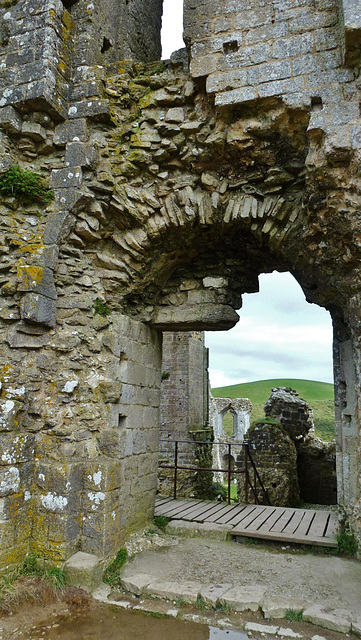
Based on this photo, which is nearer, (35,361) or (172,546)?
(35,361)

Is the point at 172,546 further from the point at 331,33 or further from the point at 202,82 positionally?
the point at 331,33

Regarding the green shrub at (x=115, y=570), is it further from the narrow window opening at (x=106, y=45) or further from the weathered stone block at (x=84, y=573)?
the narrow window opening at (x=106, y=45)

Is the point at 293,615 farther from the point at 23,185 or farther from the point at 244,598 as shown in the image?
the point at 23,185

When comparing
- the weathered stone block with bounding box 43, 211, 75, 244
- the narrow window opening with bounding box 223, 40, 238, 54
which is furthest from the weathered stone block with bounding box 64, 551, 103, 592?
the narrow window opening with bounding box 223, 40, 238, 54

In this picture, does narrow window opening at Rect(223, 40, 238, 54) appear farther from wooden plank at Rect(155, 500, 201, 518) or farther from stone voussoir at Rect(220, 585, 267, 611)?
wooden plank at Rect(155, 500, 201, 518)

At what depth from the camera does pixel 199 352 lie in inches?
578

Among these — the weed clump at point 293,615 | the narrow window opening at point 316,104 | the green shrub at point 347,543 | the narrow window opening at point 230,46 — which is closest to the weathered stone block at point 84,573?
the weed clump at point 293,615

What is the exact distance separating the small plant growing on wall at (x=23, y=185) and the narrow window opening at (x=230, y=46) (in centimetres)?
236

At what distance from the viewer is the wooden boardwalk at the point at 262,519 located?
5172 millimetres

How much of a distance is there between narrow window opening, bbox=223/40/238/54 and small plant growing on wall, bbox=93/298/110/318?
9.65 feet

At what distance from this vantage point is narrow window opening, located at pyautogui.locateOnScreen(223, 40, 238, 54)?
4465mm

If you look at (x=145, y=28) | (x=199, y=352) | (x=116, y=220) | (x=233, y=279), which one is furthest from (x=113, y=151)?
(x=199, y=352)

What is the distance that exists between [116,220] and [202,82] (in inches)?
67.3

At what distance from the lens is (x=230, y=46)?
4488 millimetres
